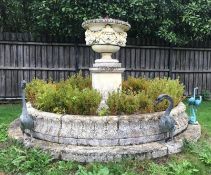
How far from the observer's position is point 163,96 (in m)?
4.97

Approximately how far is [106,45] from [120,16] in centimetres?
367

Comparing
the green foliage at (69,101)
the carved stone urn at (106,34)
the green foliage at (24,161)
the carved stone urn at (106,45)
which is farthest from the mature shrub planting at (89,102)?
the carved stone urn at (106,34)

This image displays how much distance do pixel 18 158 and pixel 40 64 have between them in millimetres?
5770

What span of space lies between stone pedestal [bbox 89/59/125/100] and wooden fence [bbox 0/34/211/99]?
4.27 meters

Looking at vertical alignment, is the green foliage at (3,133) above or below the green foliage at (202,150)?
above

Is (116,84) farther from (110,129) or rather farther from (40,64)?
(40,64)

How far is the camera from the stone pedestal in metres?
5.99

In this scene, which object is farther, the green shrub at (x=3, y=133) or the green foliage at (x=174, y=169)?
the green shrub at (x=3, y=133)

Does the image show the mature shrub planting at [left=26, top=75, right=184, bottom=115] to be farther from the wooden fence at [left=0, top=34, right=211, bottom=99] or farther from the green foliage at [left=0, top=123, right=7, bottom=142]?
the wooden fence at [left=0, top=34, right=211, bottom=99]

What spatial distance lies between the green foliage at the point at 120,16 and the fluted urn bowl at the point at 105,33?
330 cm

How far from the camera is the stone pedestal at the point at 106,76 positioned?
19.7 feet

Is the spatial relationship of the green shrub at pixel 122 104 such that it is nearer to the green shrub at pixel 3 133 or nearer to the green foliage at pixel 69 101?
the green foliage at pixel 69 101


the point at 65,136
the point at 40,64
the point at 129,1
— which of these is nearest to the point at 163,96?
the point at 65,136

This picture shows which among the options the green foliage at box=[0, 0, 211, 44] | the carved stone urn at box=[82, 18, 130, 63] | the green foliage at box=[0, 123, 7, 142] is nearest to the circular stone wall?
the green foliage at box=[0, 123, 7, 142]
